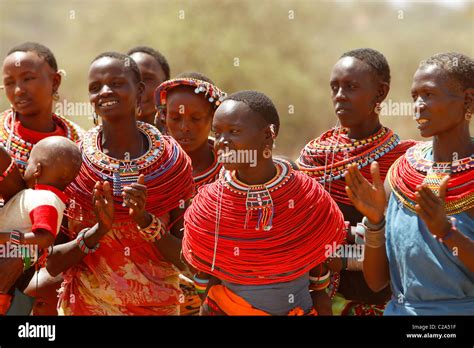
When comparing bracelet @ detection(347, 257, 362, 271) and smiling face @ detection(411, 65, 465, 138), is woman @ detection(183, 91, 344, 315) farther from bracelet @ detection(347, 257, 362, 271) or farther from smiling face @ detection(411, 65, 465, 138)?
smiling face @ detection(411, 65, 465, 138)

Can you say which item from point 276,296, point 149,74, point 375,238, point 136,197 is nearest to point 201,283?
point 276,296

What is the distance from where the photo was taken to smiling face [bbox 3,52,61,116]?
6.09 metres

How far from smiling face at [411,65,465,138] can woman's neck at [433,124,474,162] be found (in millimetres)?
36

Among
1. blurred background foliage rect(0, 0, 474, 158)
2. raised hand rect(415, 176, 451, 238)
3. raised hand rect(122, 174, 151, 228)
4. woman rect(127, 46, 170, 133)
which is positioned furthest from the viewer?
blurred background foliage rect(0, 0, 474, 158)

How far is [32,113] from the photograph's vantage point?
6.13 meters

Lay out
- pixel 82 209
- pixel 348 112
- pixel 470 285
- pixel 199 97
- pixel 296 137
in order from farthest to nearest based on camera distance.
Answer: pixel 296 137
pixel 199 97
pixel 348 112
pixel 82 209
pixel 470 285

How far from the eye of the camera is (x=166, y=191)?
18.3 ft

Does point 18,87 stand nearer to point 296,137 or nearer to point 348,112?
point 348,112

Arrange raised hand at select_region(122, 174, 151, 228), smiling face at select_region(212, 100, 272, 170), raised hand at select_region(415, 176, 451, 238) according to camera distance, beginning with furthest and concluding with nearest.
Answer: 1. raised hand at select_region(122, 174, 151, 228)
2. smiling face at select_region(212, 100, 272, 170)
3. raised hand at select_region(415, 176, 451, 238)

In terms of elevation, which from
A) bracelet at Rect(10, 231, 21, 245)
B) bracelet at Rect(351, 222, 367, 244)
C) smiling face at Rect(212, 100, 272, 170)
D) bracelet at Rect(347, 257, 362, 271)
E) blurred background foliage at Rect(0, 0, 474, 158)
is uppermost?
smiling face at Rect(212, 100, 272, 170)

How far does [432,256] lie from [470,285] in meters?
0.25

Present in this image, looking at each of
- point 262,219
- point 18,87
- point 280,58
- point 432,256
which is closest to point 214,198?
point 262,219

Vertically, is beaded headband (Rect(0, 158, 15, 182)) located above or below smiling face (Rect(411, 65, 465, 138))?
below

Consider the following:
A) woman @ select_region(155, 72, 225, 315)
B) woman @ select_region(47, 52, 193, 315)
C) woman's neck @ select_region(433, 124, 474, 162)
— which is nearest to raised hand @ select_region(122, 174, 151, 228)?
woman @ select_region(47, 52, 193, 315)
